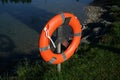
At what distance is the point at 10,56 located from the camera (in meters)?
10.9

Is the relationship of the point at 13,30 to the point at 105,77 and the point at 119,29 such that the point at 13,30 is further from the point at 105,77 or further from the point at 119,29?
→ the point at 105,77

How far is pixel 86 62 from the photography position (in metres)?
6.64

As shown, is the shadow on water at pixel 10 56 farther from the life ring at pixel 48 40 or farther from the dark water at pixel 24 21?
the life ring at pixel 48 40

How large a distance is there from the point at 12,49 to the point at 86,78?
6.61 meters

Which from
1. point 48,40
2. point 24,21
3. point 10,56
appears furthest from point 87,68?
point 24,21

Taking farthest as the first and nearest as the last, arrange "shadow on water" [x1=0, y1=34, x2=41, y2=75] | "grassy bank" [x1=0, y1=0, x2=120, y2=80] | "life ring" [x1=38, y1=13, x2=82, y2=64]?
"shadow on water" [x1=0, y1=34, x2=41, y2=75]
"grassy bank" [x1=0, y1=0, x2=120, y2=80]
"life ring" [x1=38, y1=13, x2=82, y2=64]

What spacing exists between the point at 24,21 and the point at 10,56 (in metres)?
5.81

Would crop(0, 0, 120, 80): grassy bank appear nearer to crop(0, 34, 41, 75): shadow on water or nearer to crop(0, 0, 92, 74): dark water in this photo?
crop(0, 34, 41, 75): shadow on water

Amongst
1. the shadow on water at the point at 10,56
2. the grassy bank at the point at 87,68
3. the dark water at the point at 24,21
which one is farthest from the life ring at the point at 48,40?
the dark water at the point at 24,21

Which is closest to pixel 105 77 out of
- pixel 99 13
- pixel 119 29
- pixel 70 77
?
pixel 70 77

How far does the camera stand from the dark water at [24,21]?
11.3 metres

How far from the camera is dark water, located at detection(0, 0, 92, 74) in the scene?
11.3m

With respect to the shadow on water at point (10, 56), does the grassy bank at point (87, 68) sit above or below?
above

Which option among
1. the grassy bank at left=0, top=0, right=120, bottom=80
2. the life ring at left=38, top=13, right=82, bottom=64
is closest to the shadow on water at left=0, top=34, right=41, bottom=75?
the grassy bank at left=0, top=0, right=120, bottom=80
